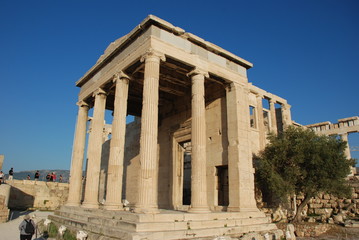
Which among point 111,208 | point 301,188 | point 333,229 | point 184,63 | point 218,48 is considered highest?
point 218,48

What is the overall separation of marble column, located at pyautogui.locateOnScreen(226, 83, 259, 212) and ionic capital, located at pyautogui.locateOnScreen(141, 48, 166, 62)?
182 inches

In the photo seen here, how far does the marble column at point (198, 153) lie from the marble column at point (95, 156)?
18.3ft

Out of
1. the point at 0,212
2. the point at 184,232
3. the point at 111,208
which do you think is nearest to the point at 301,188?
the point at 184,232

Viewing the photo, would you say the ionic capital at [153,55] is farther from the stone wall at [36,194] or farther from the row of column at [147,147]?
the stone wall at [36,194]

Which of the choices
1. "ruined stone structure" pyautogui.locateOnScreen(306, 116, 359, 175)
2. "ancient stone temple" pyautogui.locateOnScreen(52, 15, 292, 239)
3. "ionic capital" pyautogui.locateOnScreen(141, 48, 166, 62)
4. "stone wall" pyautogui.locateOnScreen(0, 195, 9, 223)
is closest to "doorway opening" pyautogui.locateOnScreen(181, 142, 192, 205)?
"ancient stone temple" pyautogui.locateOnScreen(52, 15, 292, 239)

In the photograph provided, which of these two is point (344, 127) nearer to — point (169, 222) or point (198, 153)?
point (198, 153)

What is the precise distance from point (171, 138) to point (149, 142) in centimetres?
762

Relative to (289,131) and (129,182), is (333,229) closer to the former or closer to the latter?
(289,131)

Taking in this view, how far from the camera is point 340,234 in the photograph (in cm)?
1329

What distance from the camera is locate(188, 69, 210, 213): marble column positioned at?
1157cm

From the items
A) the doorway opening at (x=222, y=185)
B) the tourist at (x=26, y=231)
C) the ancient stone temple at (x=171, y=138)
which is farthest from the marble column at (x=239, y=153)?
the tourist at (x=26, y=231)

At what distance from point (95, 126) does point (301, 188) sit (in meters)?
11.5

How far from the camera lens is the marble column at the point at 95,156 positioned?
14398 mm

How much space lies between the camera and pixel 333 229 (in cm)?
1385
